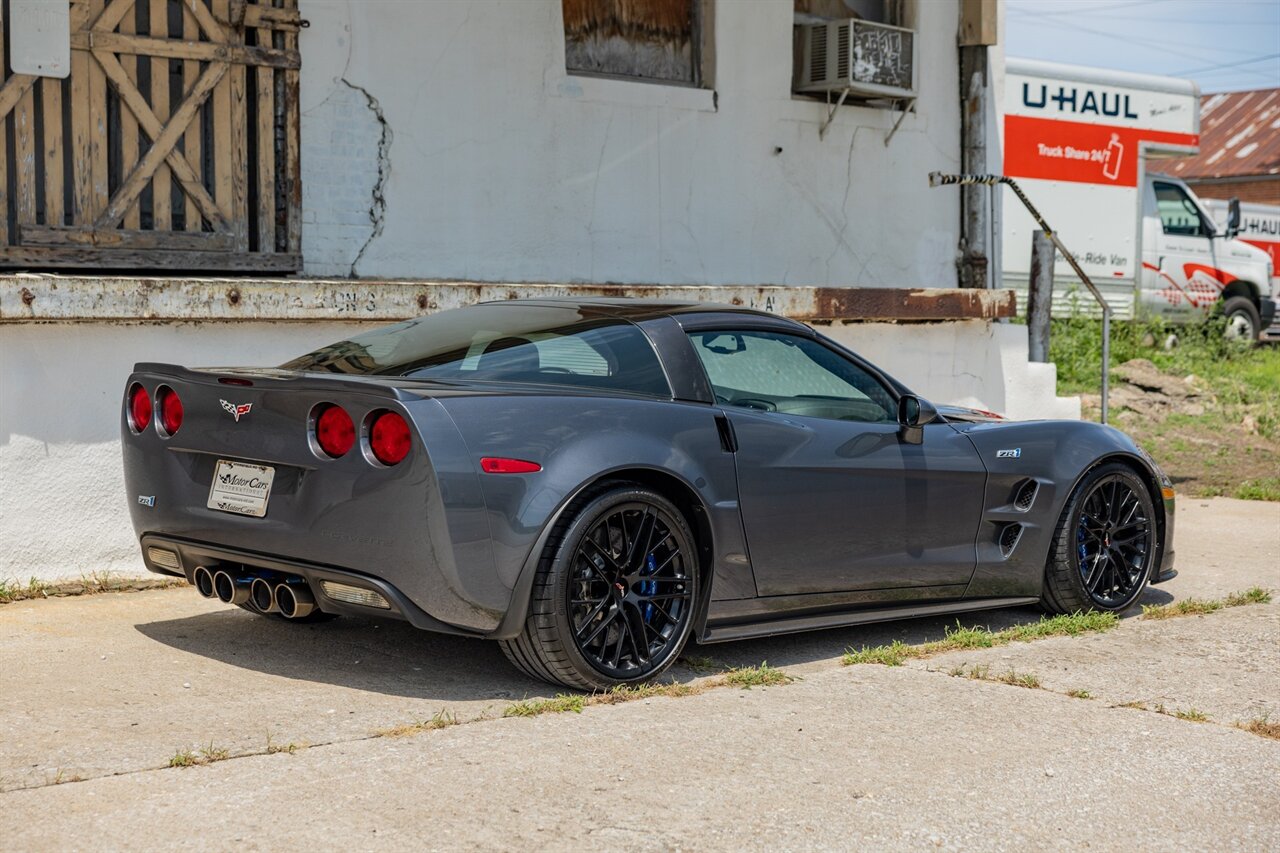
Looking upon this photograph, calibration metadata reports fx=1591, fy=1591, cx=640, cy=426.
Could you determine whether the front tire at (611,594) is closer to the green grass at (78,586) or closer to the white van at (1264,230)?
the green grass at (78,586)

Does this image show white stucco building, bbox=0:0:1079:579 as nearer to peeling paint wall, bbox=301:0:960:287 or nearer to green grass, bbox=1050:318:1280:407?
peeling paint wall, bbox=301:0:960:287

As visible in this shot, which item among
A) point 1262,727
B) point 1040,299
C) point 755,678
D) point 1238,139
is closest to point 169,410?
point 755,678

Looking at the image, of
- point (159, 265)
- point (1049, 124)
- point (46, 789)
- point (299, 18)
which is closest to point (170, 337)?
point (159, 265)

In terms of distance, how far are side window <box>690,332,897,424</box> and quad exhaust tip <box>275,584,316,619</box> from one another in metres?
1.64

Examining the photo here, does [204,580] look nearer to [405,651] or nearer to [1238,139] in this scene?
[405,651]

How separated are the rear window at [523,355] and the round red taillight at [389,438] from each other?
399mm

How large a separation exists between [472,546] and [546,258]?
506cm

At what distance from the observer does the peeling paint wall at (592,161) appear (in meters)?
8.69

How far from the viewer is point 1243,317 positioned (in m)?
21.1

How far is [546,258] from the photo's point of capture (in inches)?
375

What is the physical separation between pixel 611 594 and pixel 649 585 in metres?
0.17

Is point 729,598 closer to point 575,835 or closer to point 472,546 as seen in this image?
point 472,546

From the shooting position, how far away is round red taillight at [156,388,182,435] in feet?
17.5

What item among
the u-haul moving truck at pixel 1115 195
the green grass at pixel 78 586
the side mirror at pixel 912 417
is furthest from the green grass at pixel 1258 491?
the green grass at pixel 78 586
